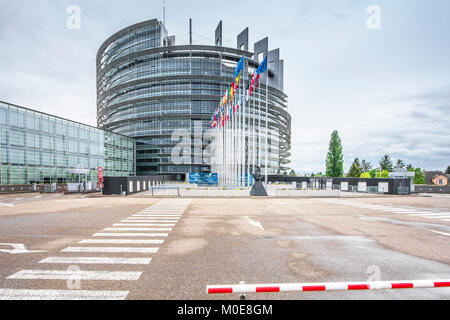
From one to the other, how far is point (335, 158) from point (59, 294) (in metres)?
78.2

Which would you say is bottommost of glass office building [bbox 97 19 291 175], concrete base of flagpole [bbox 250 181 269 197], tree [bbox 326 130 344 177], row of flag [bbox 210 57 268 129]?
concrete base of flagpole [bbox 250 181 269 197]

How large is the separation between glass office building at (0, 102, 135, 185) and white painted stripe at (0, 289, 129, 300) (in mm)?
33869

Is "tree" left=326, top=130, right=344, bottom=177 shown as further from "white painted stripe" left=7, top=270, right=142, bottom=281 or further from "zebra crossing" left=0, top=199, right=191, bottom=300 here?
"white painted stripe" left=7, top=270, right=142, bottom=281

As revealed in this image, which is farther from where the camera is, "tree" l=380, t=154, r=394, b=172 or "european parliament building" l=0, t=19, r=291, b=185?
"tree" l=380, t=154, r=394, b=172

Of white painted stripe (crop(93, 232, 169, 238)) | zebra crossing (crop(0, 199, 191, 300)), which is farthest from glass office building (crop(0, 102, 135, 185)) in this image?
zebra crossing (crop(0, 199, 191, 300))

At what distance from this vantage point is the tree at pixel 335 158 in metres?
70.2

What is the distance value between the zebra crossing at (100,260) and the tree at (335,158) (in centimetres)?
7246

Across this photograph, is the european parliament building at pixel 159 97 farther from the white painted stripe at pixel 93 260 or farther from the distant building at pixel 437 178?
the distant building at pixel 437 178

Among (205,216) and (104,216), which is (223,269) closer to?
(205,216)

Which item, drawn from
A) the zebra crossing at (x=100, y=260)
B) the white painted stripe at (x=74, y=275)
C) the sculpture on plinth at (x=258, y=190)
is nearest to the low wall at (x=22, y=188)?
the sculpture on plinth at (x=258, y=190)

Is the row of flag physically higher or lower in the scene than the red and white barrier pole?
higher

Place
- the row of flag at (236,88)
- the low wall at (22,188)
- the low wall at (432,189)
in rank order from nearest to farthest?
the row of flag at (236,88) → the low wall at (22,188) → the low wall at (432,189)

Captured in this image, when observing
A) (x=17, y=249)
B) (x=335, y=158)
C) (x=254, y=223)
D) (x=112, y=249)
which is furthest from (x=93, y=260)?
(x=335, y=158)

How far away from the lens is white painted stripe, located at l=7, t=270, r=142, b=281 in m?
5.13
